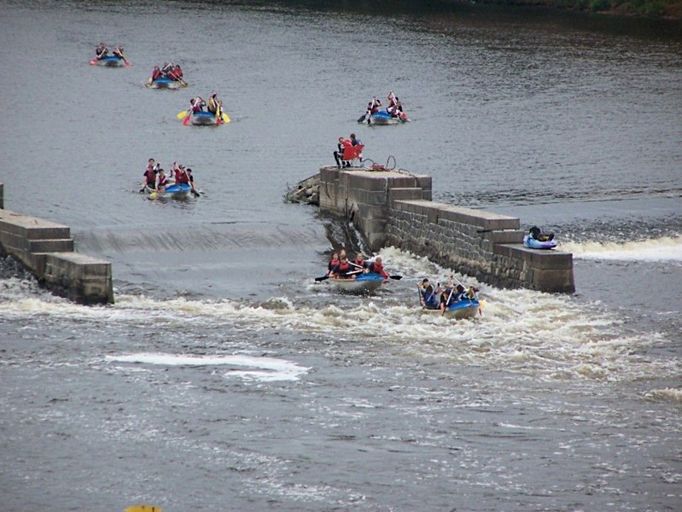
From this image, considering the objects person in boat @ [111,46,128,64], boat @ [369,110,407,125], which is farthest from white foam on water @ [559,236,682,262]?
person in boat @ [111,46,128,64]

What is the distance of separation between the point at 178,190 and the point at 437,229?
13.6 m

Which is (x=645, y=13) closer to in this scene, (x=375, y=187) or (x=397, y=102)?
(x=397, y=102)

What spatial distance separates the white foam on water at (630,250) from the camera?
51.2 m

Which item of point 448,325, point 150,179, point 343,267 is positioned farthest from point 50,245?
point 150,179

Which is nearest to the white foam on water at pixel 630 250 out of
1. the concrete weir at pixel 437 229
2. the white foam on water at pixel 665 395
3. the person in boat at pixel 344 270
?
the concrete weir at pixel 437 229

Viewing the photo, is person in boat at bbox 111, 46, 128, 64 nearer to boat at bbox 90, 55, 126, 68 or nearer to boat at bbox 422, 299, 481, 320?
boat at bbox 90, 55, 126, 68

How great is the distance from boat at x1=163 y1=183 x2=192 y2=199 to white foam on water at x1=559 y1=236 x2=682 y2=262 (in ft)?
50.6

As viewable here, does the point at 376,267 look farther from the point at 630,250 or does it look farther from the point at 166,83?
the point at 166,83

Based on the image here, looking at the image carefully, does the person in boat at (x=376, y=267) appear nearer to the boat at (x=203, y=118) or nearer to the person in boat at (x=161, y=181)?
the person in boat at (x=161, y=181)

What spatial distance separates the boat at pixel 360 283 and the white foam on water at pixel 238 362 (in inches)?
297

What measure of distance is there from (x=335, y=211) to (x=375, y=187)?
153 inches

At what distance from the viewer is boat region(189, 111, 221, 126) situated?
7706 cm

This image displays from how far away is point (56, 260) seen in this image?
1718 inches

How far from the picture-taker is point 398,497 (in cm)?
3002
